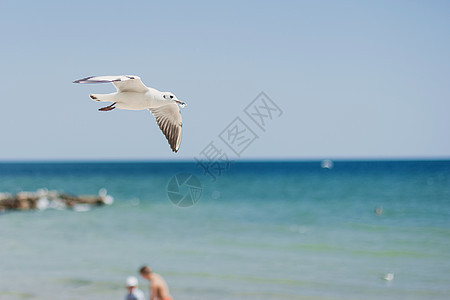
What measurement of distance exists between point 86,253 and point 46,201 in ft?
55.7

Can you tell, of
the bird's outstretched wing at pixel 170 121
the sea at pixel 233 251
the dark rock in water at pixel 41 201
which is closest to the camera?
the bird's outstretched wing at pixel 170 121

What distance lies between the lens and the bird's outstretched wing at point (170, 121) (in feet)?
23.0

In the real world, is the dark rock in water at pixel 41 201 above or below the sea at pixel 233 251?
above

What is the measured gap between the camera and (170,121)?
7145mm

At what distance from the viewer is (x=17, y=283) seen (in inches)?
627

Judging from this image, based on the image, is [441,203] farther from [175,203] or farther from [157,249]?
[157,249]

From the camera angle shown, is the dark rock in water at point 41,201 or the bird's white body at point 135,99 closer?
the bird's white body at point 135,99

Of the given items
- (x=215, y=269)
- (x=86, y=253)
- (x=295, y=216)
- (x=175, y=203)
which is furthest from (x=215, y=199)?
(x=215, y=269)

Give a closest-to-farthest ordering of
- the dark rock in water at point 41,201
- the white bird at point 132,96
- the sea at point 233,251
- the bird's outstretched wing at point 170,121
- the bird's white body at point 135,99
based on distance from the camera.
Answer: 1. the white bird at point 132,96
2. the bird's white body at point 135,99
3. the bird's outstretched wing at point 170,121
4. the sea at point 233,251
5. the dark rock in water at point 41,201

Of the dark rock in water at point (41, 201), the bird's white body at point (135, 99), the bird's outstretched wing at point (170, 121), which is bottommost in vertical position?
the bird's white body at point (135, 99)

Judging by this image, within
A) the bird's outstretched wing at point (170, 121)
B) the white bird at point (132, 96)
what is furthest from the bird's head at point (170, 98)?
the bird's outstretched wing at point (170, 121)

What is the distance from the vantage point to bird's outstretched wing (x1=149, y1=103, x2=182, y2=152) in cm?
701

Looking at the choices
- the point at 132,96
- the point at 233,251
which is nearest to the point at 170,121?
the point at 132,96

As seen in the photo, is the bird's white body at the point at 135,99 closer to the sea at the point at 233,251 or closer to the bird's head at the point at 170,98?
the bird's head at the point at 170,98
